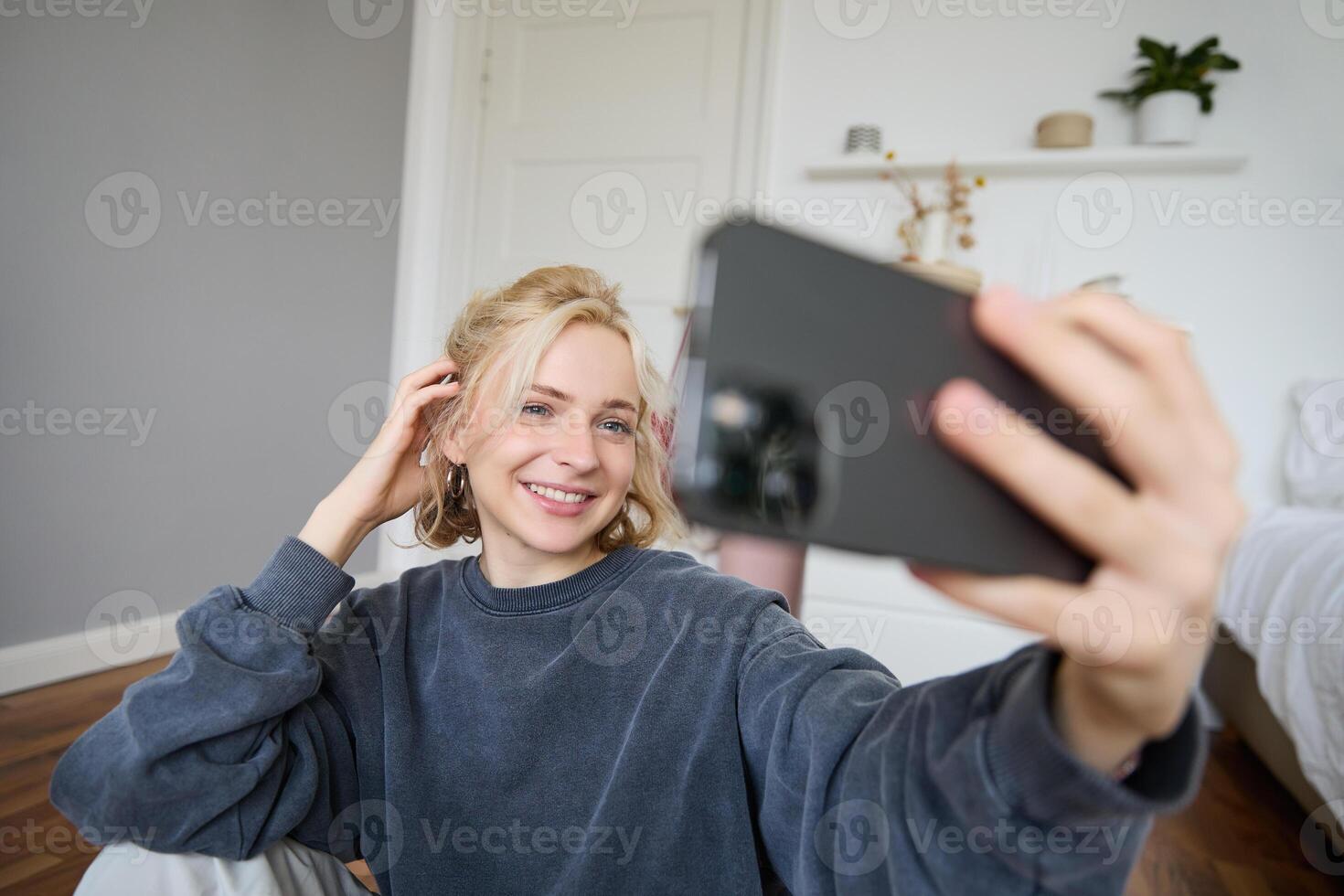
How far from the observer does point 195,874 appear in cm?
71

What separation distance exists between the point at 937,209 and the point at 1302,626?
155cm

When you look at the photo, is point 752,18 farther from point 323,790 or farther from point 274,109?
point 323,790

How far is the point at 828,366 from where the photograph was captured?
12.7 inches

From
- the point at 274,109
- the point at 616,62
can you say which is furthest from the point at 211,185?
the point at 616,62

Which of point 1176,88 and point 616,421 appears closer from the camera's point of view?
point 616,421

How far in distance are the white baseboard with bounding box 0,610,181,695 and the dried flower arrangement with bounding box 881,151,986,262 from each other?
2147 mm

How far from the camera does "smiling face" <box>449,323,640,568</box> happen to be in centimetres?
90

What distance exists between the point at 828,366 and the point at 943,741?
0.23 metres
